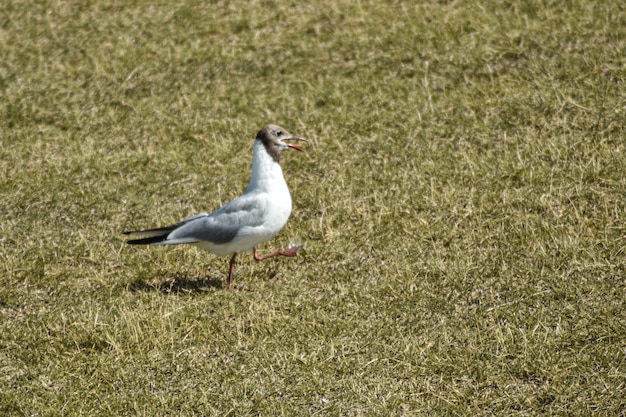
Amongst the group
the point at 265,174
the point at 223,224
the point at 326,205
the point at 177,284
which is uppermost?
the point at 265,174

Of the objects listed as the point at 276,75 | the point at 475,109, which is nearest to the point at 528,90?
the point at 475,109

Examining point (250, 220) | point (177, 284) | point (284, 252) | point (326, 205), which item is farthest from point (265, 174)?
point (326, 205)

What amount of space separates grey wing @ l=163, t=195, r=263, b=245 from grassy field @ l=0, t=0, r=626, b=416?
389mm

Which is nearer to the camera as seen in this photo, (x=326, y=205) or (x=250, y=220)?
(x=250, y=220)

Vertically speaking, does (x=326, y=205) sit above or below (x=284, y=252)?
below

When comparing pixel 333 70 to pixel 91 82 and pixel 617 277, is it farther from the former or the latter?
pixel 617 277

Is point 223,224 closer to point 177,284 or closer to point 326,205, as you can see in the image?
point 177,284

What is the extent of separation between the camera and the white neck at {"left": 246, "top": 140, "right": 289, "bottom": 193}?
6.45m

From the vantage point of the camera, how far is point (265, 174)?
21.2 feet

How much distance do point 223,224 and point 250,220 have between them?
192 millimetres

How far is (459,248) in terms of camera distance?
265 inches

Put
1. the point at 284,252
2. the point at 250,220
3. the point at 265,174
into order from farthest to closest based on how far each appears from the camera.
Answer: the point at 284,252 < the point at 265,174 < the point at 250,220

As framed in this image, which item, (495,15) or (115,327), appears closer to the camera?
(115,327)

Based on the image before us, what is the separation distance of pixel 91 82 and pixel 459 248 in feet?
16.0
